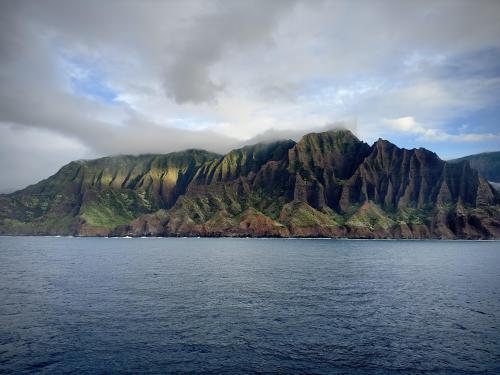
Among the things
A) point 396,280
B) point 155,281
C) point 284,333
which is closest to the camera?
point 284,333

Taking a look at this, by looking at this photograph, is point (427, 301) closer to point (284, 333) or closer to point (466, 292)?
point (466, 292)

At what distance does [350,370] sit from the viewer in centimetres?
4122

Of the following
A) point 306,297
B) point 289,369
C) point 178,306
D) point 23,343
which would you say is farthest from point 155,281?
point 289,369

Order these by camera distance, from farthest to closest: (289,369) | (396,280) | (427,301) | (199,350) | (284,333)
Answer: (396,280)
(427,301)
(284,333)
(199,350)
(289,369)

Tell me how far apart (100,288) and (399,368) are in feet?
224

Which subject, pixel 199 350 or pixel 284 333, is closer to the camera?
pixel 199 350

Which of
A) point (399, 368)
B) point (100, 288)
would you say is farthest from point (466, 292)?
point (100, 288)

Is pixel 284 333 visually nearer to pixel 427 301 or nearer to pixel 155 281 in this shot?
pixel 427 301

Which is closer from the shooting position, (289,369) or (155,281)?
(289,369)

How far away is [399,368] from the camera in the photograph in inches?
1654

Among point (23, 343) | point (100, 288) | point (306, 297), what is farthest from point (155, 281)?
point (23, 343)

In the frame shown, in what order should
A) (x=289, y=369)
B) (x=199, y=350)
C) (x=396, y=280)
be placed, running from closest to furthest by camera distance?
(x=289, y=369), (x=199, y=350), (x=396, y=280)

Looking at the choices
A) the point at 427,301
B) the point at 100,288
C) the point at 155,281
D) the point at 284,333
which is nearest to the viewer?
the point at 284,333

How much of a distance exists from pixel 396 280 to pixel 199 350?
3047 inches
